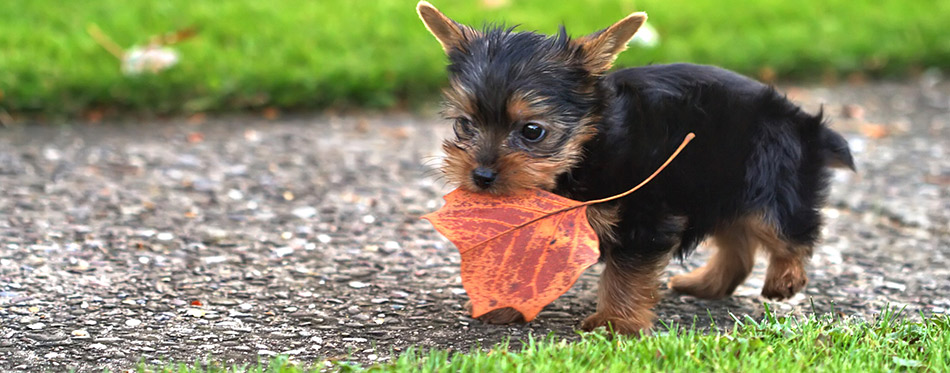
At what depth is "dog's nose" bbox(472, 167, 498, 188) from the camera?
11.4 ft

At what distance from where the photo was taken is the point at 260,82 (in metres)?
7.11

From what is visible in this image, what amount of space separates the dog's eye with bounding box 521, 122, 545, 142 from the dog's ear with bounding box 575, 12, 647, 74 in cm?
30

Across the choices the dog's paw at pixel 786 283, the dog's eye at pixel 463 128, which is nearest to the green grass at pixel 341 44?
the dog's paw at pixel 786 283

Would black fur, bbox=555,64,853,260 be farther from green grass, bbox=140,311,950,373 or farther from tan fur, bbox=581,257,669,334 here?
green grass, bbox=140,311,950,373

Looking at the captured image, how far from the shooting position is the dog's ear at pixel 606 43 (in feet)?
11.8

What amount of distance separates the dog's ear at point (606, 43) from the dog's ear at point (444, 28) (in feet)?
1.45

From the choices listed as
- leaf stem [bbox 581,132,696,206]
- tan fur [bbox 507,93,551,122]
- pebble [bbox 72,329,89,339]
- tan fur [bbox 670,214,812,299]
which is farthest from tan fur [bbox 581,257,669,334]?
pebble [bbox 72,329,89,339]

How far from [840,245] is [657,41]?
3.14 m

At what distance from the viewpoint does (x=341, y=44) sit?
25.2ft

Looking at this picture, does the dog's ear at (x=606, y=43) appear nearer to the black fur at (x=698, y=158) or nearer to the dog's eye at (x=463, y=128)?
the black fur at (x=698, y=158)

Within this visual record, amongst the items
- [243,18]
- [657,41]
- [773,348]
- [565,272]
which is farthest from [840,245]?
[243,18]

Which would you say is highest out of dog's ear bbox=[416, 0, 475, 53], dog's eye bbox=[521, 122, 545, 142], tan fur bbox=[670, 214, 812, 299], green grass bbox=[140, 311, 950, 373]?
dog's ear bbox=[416, 0, 475, 53]

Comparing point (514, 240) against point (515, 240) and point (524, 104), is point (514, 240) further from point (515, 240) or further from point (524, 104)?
point (524, 104)

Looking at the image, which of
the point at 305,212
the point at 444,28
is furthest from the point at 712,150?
the point at 305,212
